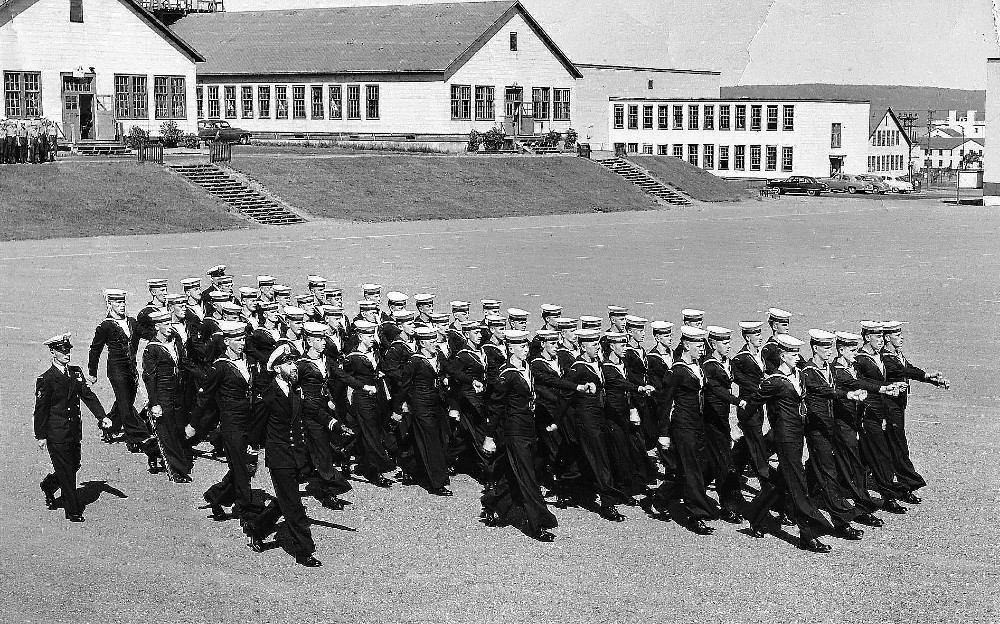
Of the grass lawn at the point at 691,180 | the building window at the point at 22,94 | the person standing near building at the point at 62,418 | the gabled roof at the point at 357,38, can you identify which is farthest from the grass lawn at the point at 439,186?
the person standing near building at the point at 62,418

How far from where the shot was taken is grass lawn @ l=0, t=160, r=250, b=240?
46.2 meters

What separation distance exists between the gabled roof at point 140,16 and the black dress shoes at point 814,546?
5724cm

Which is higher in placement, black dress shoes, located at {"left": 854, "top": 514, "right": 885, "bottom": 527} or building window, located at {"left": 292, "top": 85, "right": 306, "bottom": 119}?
building window, located at {"left": 292, "top": 85, "right": 306, "bottom": 119}

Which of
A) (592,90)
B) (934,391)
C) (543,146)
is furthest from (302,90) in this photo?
(934,391)

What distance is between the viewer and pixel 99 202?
162 feet

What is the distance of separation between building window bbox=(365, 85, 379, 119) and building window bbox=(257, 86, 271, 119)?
261 inches

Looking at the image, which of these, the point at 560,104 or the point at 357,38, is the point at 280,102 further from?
the point at 560,104

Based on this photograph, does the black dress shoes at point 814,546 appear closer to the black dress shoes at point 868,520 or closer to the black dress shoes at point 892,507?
the black dress shoes at point 868,520

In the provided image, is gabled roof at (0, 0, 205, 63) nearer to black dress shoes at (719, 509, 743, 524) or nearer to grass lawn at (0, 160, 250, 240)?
grass lawn at (0, 160, 250, 240)

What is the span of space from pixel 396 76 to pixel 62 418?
223 feet

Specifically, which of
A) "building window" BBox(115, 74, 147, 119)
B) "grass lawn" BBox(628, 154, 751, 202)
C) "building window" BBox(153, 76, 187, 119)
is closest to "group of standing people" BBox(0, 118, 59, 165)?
"building window" BBox(115, 74, 147, 119)

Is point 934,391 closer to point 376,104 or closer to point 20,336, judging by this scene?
point 20,336

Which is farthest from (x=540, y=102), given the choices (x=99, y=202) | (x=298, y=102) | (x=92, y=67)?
(x=99, y=202)

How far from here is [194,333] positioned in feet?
59.0
